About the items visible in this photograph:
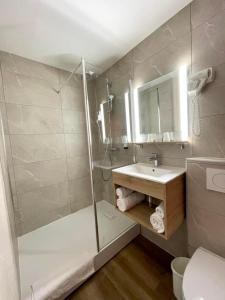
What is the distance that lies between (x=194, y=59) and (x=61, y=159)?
200 cm

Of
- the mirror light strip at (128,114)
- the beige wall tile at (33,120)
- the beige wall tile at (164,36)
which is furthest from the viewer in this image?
the mirror light strip at (128,114)

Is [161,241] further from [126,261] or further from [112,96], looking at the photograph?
[112,96]

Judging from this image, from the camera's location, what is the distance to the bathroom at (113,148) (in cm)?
108

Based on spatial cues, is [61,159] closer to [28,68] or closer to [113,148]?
[113,148]

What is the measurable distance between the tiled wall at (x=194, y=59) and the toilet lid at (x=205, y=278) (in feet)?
1.39

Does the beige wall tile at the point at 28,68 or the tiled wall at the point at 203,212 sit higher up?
the beige wall tile at the point at 28,68

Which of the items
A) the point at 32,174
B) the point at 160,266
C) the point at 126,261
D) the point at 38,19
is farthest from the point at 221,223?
the point at 38,19

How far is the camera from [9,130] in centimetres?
171

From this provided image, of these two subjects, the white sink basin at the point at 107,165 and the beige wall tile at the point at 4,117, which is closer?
the beige wall tile at the point at 4,117

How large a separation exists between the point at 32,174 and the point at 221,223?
2.09 m

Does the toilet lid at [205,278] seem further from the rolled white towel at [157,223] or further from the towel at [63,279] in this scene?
the towel at [63,279]

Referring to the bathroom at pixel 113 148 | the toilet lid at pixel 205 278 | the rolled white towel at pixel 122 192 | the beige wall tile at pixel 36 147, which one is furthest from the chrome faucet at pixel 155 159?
the beige wall tile at pixel 36 147

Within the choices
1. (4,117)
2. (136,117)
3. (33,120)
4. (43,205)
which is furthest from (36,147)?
(136,117)

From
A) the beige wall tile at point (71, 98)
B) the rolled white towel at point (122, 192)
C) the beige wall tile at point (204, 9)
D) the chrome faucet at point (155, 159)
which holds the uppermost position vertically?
the beige wall tile at point (204, 9)
